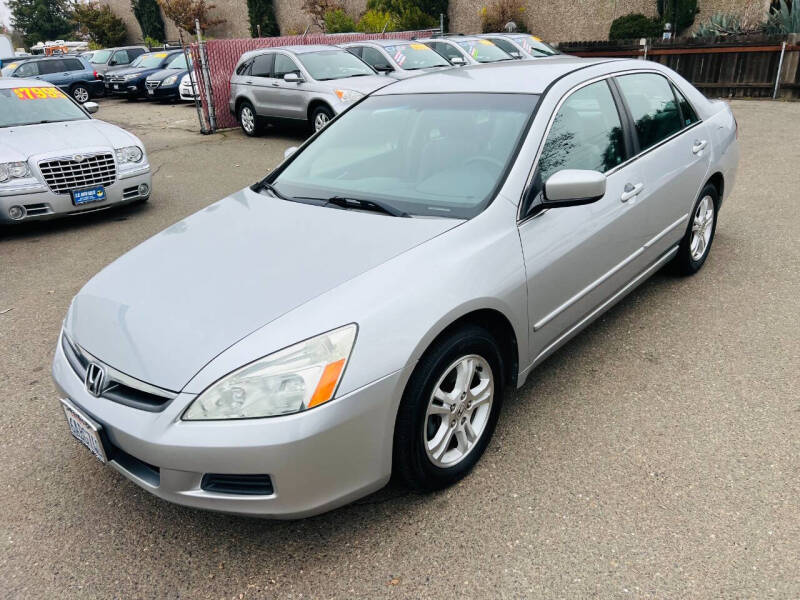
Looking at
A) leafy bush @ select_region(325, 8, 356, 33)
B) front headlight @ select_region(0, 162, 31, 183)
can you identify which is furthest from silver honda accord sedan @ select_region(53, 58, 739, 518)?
leafy bush @ select_region(325, 8, 356, 33)

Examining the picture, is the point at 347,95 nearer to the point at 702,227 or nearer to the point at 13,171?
the point at 13,171

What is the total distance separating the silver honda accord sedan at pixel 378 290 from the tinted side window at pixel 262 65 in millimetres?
8466

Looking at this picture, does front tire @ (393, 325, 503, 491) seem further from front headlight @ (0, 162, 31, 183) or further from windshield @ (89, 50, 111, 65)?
windshield @ (89, 50, 111, 65)

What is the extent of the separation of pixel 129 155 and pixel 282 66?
5144mm

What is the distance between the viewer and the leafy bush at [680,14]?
61.4 feet

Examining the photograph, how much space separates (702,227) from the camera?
452cm

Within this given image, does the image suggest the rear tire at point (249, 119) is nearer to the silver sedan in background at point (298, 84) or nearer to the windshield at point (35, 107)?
the silver sedan in background at point (298, 84)

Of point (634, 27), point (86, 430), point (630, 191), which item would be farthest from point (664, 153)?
point (634, 27)

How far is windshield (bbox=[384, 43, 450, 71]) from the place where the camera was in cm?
1203

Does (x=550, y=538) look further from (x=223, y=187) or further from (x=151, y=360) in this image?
(x=223, y=187)

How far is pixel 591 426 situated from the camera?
9.81 ft

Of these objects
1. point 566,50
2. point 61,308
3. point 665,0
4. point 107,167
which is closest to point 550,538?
point 61,308

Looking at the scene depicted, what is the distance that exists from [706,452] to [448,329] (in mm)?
1333

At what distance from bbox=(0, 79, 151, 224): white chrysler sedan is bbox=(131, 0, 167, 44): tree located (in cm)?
4048
